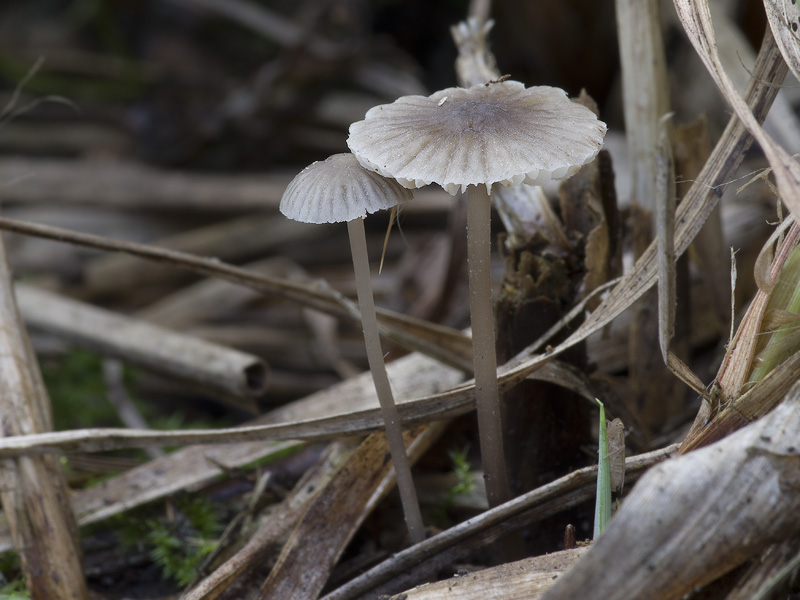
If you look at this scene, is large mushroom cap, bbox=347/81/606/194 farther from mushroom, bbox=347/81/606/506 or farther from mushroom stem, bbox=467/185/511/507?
mushroom stem, bbox=467/185/511/507

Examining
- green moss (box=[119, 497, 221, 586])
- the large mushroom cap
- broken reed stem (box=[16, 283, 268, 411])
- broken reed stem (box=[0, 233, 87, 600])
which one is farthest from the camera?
broken reed stem (box=[16, 283, 268, 411])

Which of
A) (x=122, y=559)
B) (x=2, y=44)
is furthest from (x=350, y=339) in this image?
(x=2, y=44)

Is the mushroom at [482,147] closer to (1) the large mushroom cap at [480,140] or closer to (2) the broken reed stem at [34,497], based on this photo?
(1) the large mushroom cap at [480,140]

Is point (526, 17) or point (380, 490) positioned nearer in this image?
point (380, 490)

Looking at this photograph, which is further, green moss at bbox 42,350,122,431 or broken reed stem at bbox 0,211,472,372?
green moss at bbox 42,350,122,431

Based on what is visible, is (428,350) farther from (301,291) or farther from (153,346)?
(153,346)

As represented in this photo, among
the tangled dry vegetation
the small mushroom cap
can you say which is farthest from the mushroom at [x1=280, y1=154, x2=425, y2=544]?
the tangled dry vegetation

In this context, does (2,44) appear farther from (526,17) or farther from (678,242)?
(678,242)
